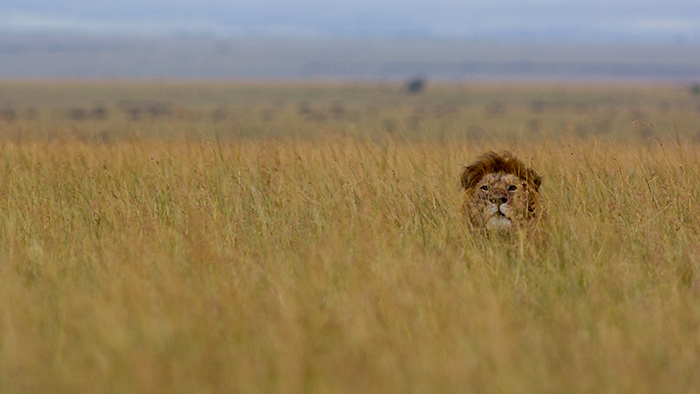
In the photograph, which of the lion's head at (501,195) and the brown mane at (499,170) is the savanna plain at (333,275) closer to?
the lion's head at (501,195)

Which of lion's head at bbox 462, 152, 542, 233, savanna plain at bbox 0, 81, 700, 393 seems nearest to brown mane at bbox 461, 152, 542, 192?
lion's head at bbox 462, 152, 542, 233

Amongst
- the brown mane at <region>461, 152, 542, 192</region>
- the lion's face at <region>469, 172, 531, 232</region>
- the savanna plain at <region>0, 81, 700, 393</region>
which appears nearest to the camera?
the savanna plain at <region>0, 81, 700, 393</region>

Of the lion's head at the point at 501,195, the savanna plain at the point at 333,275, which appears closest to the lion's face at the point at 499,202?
the lion's head at the point at 501,195

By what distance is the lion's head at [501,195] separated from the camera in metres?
4.75

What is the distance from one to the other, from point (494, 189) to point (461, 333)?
1.56 meters

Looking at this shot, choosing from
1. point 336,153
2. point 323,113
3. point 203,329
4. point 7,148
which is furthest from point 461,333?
point 323,113

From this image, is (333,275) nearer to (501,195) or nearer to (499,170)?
(501,195)

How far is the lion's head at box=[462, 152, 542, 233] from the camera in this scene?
475cm

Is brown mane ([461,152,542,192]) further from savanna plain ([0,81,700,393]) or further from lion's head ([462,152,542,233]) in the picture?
savanna plain ([0,81,700,393])

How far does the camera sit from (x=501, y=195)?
4801 millimetres

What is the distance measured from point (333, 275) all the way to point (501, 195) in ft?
3.62

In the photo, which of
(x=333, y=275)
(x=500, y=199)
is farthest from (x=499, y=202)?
(x=333, y=275)

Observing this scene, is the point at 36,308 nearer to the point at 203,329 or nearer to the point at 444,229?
the point at 203,329

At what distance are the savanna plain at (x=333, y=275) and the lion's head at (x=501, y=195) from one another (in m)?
0.13
